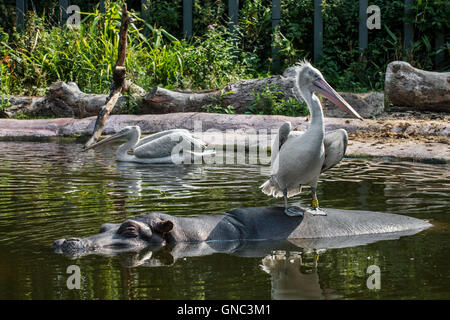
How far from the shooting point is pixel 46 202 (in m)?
5.62

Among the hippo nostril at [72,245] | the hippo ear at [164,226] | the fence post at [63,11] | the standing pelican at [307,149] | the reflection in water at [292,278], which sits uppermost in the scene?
the fence post at [63,11]

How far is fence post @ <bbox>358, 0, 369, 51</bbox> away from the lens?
12953 mm


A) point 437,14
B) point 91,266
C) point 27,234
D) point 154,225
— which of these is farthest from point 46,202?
point 437,14

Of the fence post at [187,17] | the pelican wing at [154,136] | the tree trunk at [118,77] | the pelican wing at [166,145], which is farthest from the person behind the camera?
the fence post at [187,17]

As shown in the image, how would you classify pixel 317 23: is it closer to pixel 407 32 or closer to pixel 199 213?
pixel 407 32

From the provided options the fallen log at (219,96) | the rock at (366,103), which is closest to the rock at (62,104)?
the fallen log at (219,96)

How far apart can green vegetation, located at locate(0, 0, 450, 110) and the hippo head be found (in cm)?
811

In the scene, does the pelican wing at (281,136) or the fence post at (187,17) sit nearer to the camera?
the pelican wing at (281,136)

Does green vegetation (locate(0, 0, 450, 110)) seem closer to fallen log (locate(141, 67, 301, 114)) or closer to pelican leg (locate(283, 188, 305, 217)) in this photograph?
fallen log (locate(141, 67, 301, 114))

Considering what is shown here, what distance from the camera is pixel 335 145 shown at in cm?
448

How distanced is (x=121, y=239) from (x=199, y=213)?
0.97 meters

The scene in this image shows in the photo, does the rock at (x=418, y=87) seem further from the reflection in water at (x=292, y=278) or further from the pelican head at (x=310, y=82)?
the reflection in water at (x=292, y=278)

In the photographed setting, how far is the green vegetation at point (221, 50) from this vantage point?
1249cm

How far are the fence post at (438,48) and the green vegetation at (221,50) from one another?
0.11 metres
